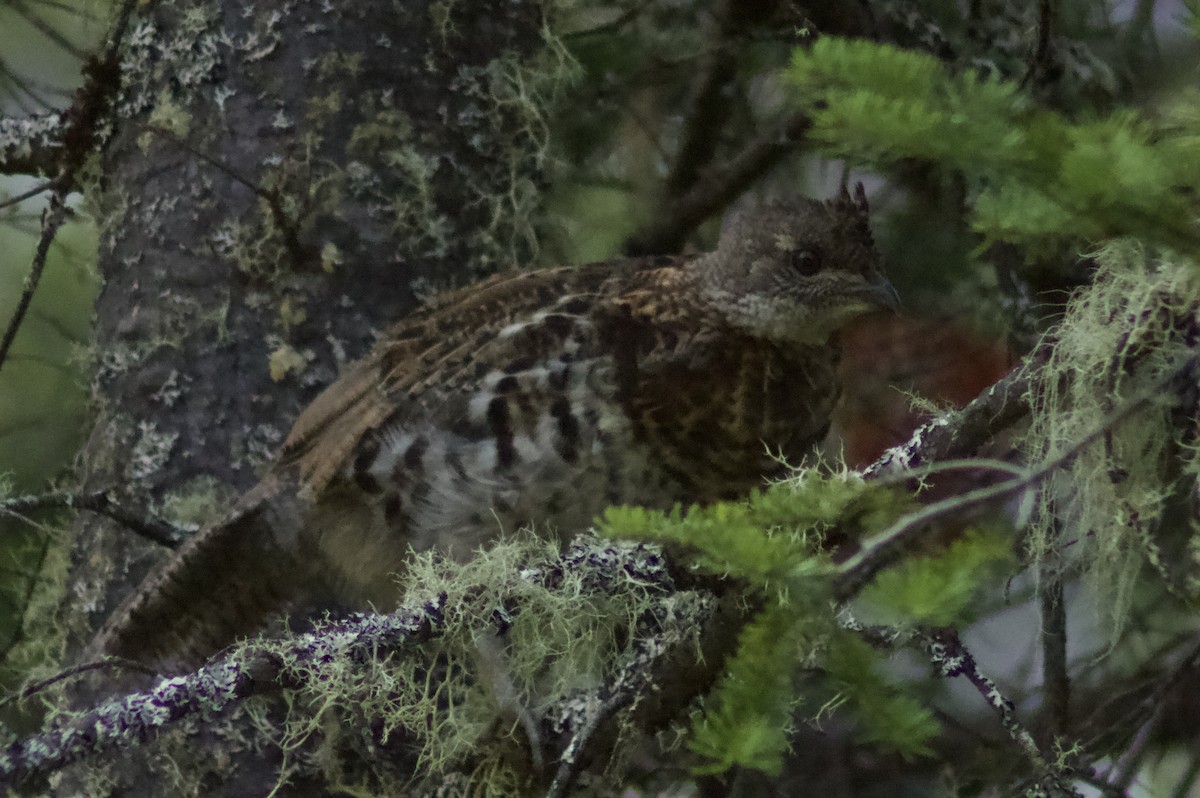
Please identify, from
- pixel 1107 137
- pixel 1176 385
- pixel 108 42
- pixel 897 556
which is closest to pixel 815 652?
pixel 897 556

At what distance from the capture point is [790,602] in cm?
86

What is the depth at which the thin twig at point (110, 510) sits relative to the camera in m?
1.46

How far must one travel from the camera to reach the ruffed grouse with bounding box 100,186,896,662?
4.49 ft

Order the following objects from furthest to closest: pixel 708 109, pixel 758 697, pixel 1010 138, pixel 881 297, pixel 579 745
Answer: pixel 708 109
pixel 881 297
pixel 579 745
pixel 758 697
pixel 1010 138

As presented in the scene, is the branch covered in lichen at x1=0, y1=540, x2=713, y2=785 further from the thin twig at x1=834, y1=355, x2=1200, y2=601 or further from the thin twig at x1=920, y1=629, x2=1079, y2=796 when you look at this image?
the thin twig at x1=834, y1=355, x2=1200, y2=601

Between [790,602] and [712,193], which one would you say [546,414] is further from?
[712,193]

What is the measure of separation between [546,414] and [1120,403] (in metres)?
0.60

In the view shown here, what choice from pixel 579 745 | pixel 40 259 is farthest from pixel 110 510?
pixel 579 745

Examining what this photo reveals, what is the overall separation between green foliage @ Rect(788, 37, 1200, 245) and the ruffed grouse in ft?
1.98

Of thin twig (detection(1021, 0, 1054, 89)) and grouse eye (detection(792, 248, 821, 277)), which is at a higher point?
thin twig (detection(1021, 0, 1054, 89))

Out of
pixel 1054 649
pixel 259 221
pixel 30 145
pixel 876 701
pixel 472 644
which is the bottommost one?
pixel 1054 649

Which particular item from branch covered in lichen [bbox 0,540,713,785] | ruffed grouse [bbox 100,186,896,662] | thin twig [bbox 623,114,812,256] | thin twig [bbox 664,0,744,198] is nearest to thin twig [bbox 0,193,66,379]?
ruffed grouse [bbox 100,186,896,662]

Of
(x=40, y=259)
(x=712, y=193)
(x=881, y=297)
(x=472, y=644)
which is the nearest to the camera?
(x=472, y=644)

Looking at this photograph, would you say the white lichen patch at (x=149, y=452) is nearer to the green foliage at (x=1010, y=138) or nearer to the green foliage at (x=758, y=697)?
the green foliage at (x=758, y=697)
